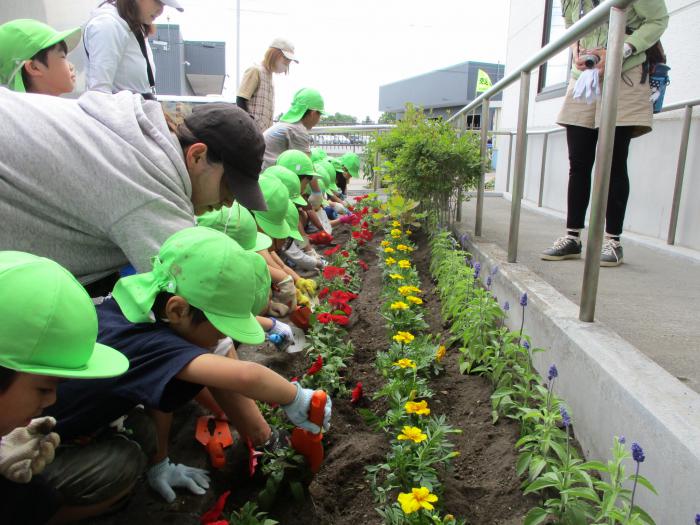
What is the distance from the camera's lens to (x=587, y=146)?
3209mm

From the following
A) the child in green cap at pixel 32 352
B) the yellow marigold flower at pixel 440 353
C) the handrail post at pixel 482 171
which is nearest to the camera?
the child in green cap at pixel 32 352

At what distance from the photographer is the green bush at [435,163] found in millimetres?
4297

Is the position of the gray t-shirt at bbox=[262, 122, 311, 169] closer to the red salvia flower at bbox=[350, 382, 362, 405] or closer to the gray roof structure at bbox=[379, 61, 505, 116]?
the red salvia flower at bbox=[350, 382, 362, 405]

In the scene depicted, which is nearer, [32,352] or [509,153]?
[32,352]

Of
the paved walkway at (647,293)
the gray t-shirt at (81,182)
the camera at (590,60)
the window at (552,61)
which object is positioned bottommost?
the paved walkway at (647,293)

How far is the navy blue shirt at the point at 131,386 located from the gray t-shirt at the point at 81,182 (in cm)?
22

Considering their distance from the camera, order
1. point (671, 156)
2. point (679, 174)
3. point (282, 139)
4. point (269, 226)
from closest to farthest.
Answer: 1. point (269, 226)
2. point (679, 174)
3. point (671, 156)
4. point (282, 139)

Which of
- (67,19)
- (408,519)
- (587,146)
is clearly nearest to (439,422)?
(408,519)

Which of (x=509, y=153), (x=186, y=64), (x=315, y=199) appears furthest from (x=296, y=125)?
(x=186, y=64)

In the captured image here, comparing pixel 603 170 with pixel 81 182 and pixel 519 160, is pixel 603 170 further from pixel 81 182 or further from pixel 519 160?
pixel 81 182

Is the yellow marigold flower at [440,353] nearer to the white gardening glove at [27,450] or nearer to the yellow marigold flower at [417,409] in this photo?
the yellow marigold flower at [417,409]

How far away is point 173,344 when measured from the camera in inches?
65.1

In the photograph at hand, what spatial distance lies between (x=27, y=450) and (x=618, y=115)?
289 centimetres

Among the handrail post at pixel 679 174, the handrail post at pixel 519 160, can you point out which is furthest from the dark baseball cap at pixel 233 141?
the handrail post at pixel 679 174
